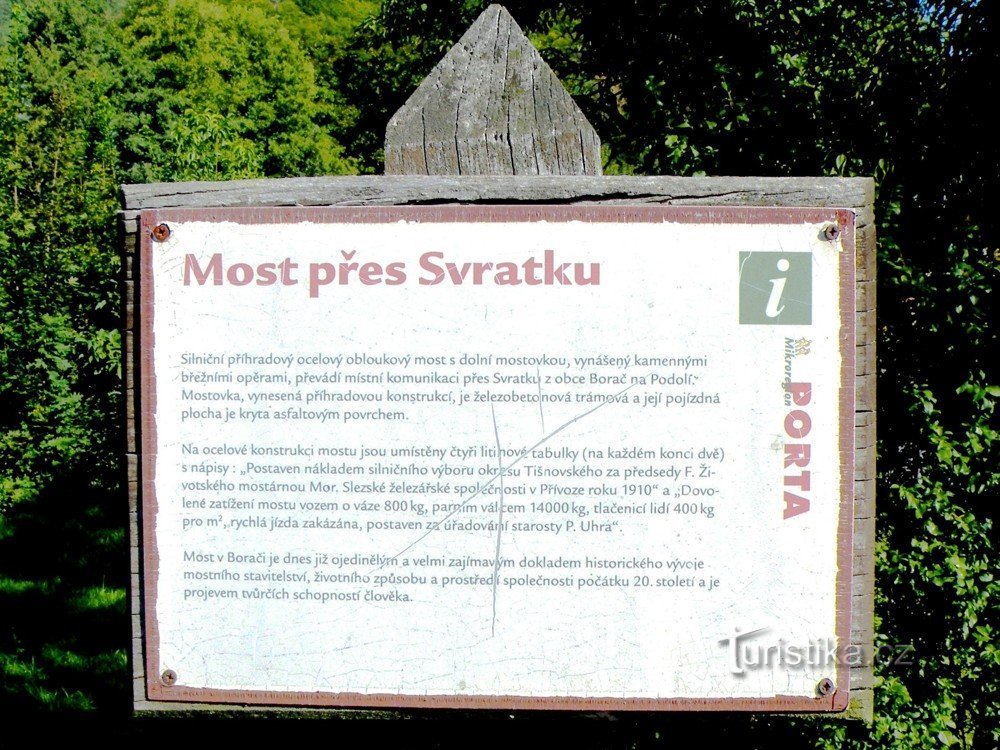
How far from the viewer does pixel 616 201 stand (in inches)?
80.0

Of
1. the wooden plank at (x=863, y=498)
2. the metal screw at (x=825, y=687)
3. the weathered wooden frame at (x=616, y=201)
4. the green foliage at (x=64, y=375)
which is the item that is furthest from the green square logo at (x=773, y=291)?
the green foliage at (x=64, y=375)

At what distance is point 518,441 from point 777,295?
0.60 meters

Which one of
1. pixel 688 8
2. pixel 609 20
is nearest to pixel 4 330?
pixel 609 20

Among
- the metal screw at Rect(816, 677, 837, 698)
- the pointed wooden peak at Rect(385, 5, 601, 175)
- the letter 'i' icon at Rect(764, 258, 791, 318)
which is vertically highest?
the pointed wooden peak at Rect(385, 5, 601, 175)

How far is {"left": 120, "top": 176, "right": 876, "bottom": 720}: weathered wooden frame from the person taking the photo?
2.03 metres

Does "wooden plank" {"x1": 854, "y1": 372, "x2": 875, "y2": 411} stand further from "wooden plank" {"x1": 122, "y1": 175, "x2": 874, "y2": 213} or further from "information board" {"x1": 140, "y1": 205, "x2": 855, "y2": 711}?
"wooden plank" {"x1": 122, "y1": 175, "x2": 874, "y2": 213}

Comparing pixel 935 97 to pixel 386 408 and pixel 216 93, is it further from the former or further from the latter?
pixel 216 93

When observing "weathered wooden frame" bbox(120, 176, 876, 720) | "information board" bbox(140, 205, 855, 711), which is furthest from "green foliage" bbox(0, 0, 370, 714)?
"information board" bbox(140, 205, 855, 711)

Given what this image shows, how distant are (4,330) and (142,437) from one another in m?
6.55

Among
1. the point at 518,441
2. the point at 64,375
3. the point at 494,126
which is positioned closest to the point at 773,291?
the point at 518,441

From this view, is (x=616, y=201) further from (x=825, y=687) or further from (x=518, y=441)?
(x=825, y=687)

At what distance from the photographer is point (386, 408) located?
6.53ft

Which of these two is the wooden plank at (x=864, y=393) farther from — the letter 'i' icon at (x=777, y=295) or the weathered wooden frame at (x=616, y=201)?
the letter 'i' icon at (x=777, y=295)

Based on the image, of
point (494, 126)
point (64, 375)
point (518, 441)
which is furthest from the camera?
point (64, 375)
